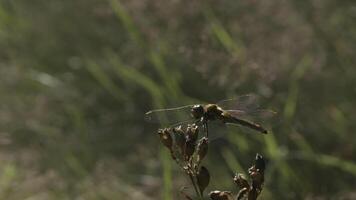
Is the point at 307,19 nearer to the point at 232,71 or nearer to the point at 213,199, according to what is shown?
the point at 232,71

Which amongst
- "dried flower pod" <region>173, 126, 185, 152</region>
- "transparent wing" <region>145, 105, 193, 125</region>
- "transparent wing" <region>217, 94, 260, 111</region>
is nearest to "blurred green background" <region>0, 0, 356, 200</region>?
"transparent wing" <region>145, 105, 193, 125</region>

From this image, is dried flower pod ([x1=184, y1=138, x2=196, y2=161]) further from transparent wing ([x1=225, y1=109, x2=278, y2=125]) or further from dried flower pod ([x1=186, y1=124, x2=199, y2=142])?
transparent wing ([x1=225, y1=109, x2=278, y2=125])

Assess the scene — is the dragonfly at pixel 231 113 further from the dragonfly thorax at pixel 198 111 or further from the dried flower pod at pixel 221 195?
the dried flower pod at pixel 221 195

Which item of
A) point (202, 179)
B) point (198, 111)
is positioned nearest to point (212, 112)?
point (198, 111)

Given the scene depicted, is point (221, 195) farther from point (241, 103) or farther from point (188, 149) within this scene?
point (241, 103)

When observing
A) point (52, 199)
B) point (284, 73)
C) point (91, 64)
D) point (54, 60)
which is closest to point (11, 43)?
point (54, 60)

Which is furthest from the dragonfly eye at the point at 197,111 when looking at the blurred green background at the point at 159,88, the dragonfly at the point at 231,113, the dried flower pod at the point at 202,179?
the blurred green background at the point at 159,88

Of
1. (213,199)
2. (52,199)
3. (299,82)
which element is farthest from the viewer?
(299,82)
